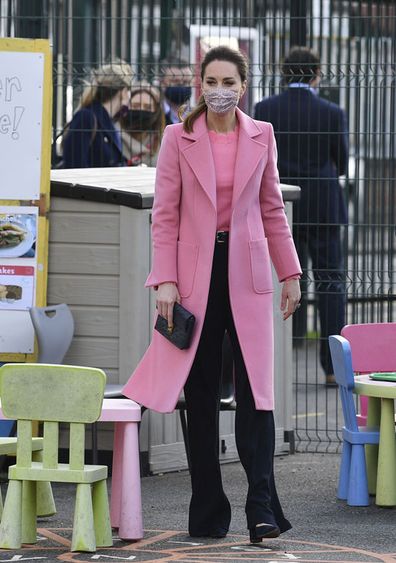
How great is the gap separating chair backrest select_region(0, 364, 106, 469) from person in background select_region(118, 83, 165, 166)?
12.8 ft

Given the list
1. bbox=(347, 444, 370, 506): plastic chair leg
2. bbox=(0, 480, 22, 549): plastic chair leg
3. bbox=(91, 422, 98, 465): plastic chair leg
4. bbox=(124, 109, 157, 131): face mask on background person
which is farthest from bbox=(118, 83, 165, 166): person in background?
bbox=(0, 480, 22, 549): plastic chair leg

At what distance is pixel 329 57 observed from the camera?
31.1 feet

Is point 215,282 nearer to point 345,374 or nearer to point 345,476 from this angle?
point 345,374

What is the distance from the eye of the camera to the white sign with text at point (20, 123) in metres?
8.32

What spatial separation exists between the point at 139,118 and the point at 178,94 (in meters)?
0.42

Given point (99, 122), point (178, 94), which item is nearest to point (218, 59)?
point (99, 122)

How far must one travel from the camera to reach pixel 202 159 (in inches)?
250

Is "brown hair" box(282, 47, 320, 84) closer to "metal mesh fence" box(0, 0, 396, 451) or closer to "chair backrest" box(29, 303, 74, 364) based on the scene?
"metal mesh fence" box(0, 0, 396, 451)

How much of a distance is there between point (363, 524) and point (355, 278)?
270 centimetres

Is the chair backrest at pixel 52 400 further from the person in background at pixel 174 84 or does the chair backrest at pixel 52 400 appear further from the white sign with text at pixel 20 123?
the person in background at pixel 174 84

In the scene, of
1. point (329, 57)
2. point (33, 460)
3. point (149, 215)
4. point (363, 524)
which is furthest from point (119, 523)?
point (329, 57)

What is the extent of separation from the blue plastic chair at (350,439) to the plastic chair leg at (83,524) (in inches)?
68.9

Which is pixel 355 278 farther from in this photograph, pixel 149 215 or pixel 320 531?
pixel 320 531

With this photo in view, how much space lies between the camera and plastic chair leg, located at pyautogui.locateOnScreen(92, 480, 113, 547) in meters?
6.29
